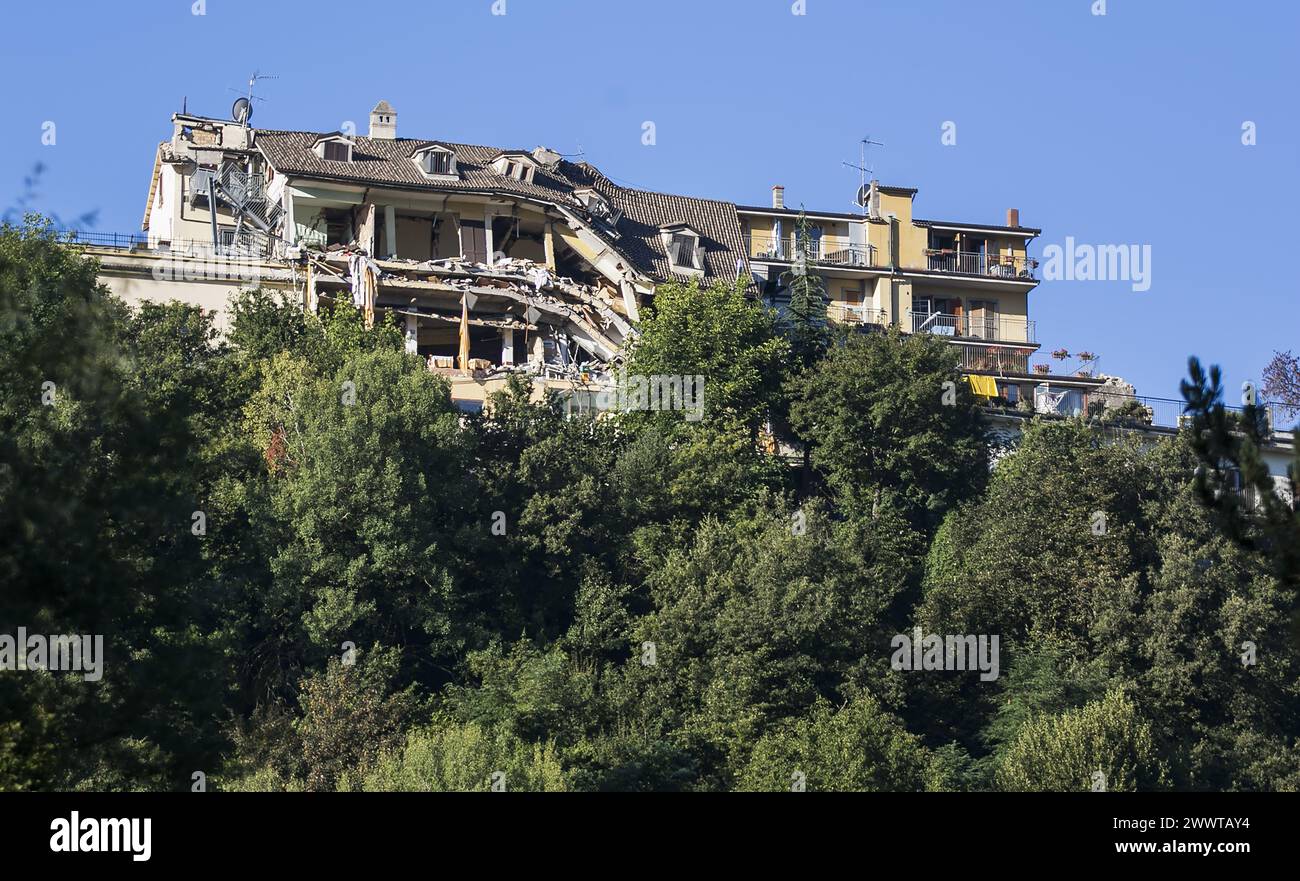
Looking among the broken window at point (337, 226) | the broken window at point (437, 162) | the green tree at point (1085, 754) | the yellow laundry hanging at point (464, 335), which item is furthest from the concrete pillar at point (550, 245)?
the green tree at point (1085, 754)

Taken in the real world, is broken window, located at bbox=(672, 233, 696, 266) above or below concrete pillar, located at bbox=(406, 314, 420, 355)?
above

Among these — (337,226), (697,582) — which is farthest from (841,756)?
(337,226)

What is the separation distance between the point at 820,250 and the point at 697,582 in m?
29.4

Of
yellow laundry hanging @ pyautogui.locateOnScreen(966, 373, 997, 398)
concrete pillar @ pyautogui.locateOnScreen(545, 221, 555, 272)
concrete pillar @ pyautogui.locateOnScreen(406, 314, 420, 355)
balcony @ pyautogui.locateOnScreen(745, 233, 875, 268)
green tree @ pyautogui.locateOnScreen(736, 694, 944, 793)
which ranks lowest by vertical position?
green tree @ pyautogui.locateOnScreen(736, 694, 944, 793)

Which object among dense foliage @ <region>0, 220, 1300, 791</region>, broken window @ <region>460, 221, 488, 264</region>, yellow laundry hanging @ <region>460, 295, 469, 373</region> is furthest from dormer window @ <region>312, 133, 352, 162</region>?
dense foliage @ <region>0, 220, 1300, 791</region>

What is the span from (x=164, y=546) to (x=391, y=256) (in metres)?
33.4

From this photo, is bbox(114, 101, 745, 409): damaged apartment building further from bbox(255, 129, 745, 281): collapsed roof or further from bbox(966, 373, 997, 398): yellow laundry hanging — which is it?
bbox(966, 373, 997, 398): yellow laundry hanging

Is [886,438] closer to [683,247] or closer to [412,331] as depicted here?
[683,247]

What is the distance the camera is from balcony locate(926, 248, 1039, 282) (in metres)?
88.2

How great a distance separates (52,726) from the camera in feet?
111

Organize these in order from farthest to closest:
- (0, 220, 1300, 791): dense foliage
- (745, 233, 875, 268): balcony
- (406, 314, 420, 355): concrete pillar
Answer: (745, 233, 875, 268): balcony → (406, 314, 420, 355): concrete pillar → (0, 220, 1300, 791): dense foliage

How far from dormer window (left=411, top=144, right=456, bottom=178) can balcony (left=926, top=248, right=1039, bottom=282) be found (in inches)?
895

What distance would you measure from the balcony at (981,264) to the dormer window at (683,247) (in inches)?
521
